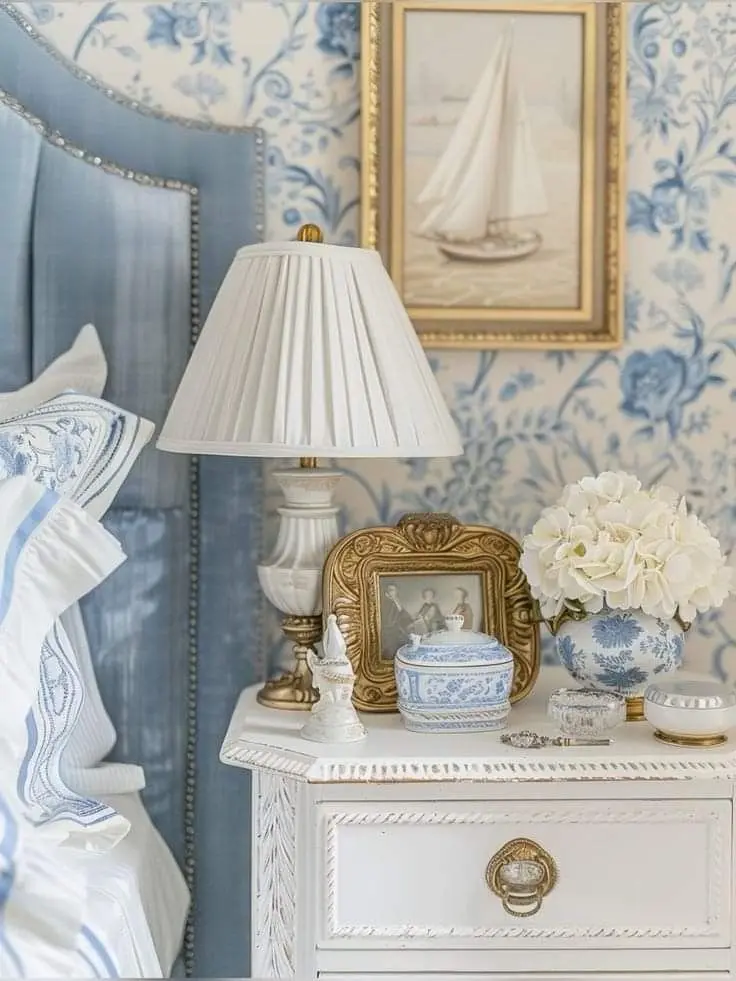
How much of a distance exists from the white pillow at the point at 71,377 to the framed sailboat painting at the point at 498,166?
404mm

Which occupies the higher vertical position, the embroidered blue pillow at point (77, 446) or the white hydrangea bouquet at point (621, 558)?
the embroidered blue pillow at point (77, 446)

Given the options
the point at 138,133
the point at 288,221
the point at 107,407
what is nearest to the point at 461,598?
the point at 107,407

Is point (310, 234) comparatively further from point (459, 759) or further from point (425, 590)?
point (459, 759)

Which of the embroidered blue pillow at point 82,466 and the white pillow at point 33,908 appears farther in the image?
the embroidered blue pillow at point 82,466

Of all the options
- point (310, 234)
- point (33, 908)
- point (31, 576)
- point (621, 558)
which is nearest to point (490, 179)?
point (310, 234)

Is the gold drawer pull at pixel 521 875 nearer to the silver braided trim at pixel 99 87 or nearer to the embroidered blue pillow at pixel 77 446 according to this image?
the embroidered blue pillow at pixel 77 446

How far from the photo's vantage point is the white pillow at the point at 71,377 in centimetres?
143

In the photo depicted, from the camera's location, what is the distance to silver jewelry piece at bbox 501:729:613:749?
1232 millimetres

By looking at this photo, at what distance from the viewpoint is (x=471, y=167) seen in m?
1.60

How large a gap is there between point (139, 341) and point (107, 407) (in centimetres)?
17

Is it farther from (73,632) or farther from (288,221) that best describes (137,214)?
(73,632)

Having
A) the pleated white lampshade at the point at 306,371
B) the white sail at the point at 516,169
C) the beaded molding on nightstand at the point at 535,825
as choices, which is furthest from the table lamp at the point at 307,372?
the white sail at the point at 516,169

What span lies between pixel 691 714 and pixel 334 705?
1.26ft

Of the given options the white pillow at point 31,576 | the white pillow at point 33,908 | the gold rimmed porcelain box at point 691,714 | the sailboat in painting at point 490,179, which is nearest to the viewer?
the white pillow at point 33,908
